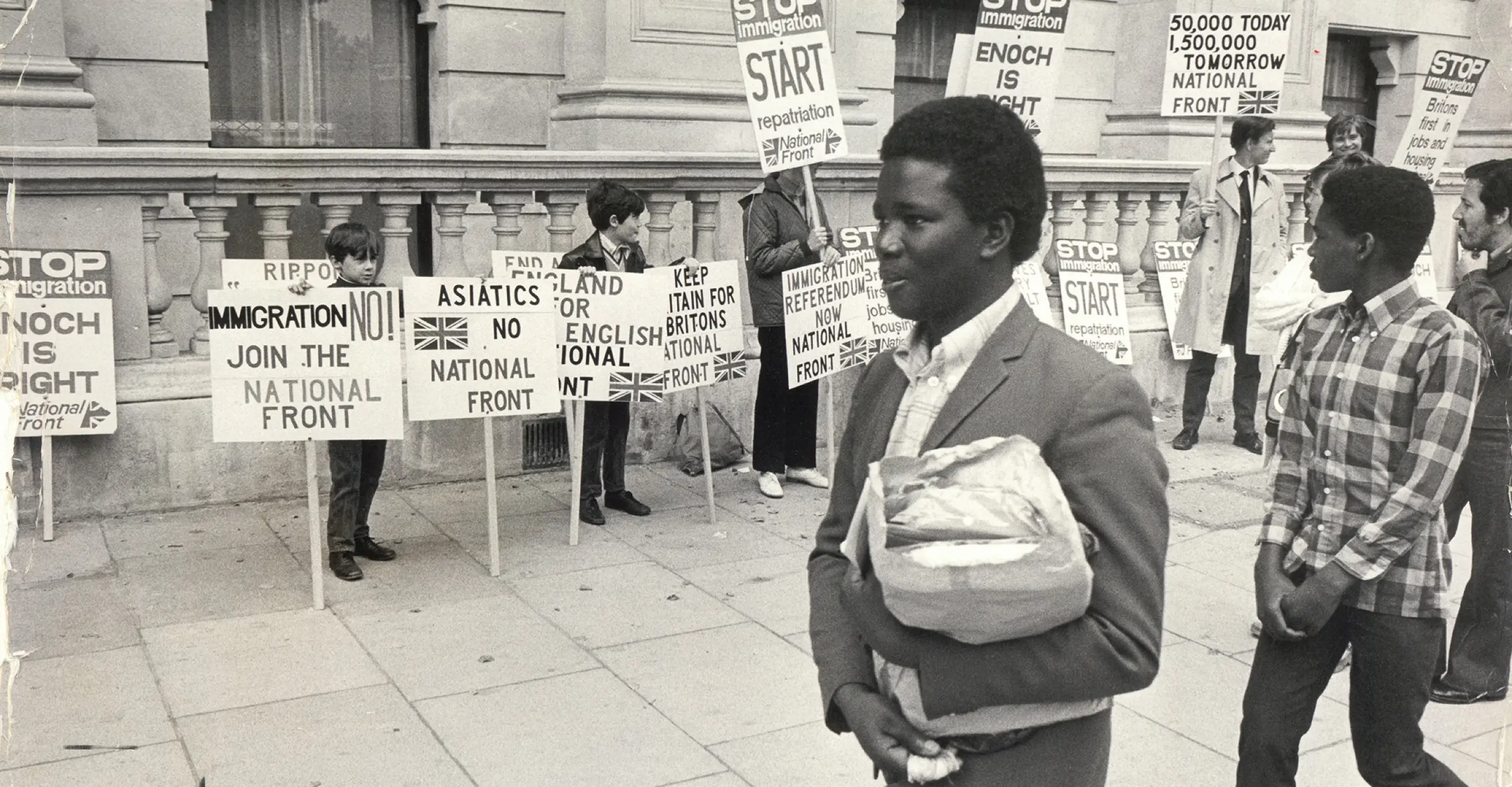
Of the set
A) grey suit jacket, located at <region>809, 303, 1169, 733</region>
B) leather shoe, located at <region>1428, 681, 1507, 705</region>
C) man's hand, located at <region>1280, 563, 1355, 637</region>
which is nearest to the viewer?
grey suit jacket, located at <region>809, 303, 1169, 733</region>

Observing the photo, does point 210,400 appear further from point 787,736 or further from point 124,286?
point 787,736

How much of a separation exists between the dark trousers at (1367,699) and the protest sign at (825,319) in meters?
5.31

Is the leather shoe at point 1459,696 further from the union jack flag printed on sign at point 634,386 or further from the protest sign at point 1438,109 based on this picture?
the protest sign at point 1438,109

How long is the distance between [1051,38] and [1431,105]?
3.73 m

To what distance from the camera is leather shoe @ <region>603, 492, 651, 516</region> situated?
27.9 feet

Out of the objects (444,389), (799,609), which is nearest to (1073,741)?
(799,609)

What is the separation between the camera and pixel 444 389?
23.7ft

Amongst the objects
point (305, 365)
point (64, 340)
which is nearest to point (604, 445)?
point (305, 365)

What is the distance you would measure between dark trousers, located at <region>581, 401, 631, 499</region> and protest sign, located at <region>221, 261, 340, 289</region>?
168 centimetres

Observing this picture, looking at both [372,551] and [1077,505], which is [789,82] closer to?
[372,551]

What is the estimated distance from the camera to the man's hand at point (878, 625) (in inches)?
89.1

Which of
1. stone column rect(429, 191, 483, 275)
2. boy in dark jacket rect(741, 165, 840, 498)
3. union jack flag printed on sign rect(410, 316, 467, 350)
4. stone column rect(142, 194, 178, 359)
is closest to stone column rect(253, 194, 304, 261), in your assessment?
stone column rect(142, 194, 178, 359)

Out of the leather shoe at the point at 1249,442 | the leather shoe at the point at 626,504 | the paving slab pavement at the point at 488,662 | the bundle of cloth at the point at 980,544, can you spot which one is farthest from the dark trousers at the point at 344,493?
the leather shoe at the point at 1249,442

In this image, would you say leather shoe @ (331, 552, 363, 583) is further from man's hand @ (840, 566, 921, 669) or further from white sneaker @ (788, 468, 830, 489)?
man's hand @ (840, 566, 921, 669)
